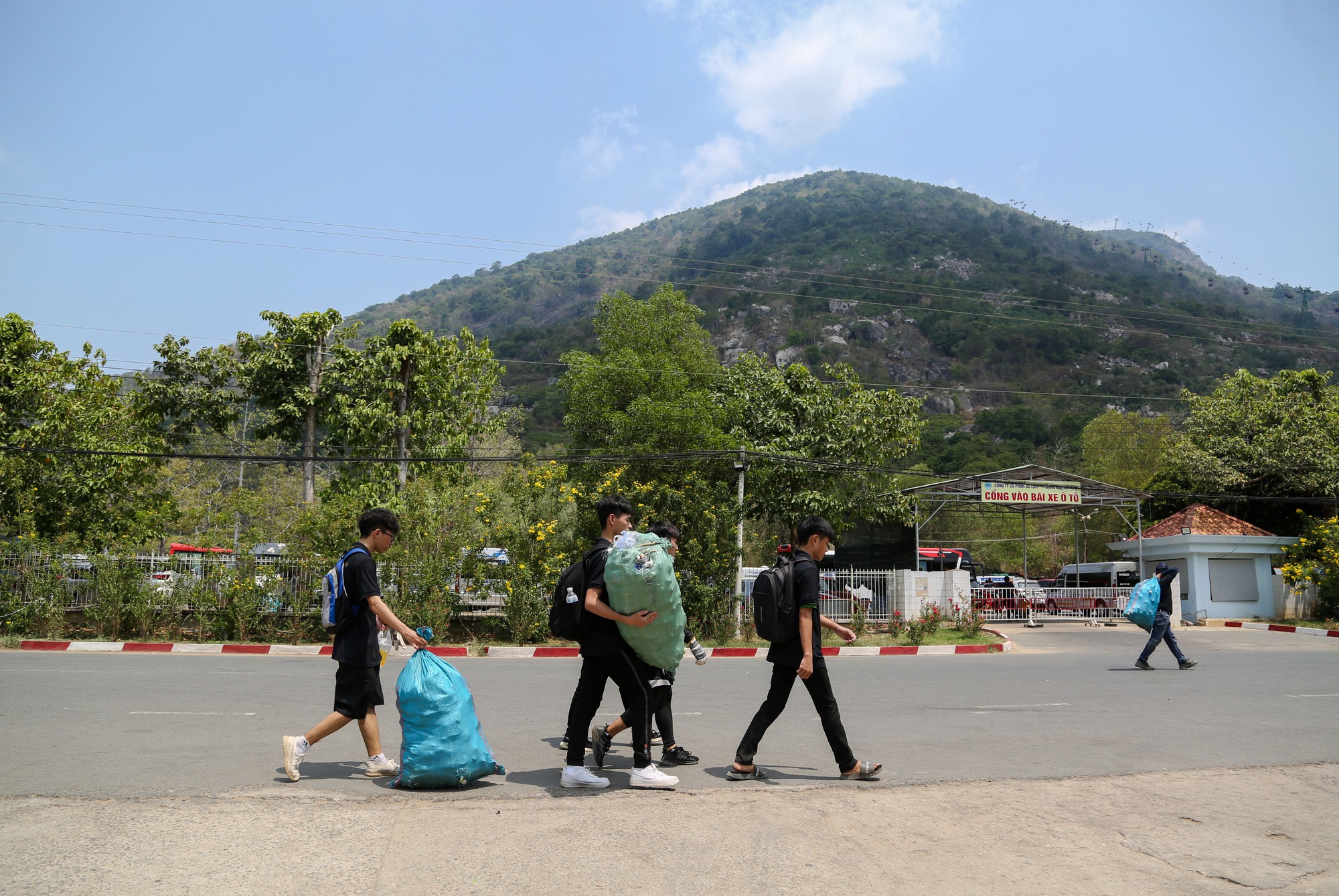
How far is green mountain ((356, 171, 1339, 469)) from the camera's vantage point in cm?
8244

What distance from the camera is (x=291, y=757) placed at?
17.8ft

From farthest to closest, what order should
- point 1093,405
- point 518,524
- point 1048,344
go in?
point 1048,344 < point 1093,405 < point 518,524

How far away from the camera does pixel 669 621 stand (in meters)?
5.27

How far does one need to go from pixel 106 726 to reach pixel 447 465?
18.7 m

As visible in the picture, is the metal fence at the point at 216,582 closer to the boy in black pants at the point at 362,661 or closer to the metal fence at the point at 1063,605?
the metal fence at the point at 1063,605

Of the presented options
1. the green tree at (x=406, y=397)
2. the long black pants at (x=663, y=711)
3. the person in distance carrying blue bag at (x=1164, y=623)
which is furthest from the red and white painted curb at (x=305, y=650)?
the long black pants at (x=663, y=711)

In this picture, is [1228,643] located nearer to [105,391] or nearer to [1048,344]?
[105,391]

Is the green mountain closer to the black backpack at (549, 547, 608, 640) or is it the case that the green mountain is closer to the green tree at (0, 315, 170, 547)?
the green tree at (0, 315, 170, 547)

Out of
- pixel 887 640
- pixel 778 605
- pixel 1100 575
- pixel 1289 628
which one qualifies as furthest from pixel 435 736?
pixel 1100 575

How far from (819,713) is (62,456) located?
23.4 metres

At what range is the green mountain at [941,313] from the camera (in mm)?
82438

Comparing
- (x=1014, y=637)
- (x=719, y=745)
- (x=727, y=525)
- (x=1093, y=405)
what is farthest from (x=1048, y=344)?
(x=719, y=745)

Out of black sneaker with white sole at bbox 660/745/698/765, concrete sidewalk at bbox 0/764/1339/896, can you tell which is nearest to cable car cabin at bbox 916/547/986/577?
black sneaker with white sole at bbox 660/745/698/765

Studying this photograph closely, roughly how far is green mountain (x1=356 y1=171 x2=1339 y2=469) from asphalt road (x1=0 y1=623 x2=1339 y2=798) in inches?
1936
